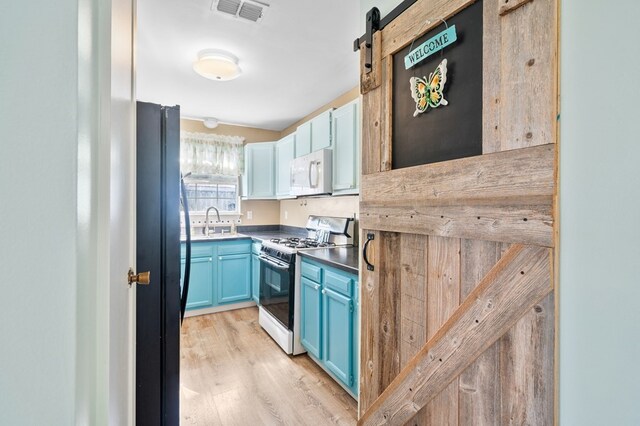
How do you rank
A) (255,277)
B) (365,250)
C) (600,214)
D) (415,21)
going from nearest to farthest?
1. (600,214)
2. (415,21)
3. (365,250)
4. (255,277)

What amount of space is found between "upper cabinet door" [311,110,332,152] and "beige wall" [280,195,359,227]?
0.61 meters

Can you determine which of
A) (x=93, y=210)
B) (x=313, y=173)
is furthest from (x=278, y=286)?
(x=93, y=210)

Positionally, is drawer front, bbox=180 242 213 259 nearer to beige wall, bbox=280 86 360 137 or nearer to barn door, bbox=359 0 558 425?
beige wall, bbox=280 86 360 137

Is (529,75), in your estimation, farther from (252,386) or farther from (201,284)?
(201,284)

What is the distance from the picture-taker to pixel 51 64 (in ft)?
1.17

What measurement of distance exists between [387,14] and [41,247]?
1523mm

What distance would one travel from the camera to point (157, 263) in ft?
4.55

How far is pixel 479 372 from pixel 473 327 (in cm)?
15

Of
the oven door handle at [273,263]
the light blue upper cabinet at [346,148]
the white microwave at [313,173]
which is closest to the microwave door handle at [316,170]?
the white microwave at [313,173]

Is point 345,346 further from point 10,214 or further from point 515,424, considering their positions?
point 10,214

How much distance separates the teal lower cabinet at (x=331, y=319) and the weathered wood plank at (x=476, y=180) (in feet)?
3.00

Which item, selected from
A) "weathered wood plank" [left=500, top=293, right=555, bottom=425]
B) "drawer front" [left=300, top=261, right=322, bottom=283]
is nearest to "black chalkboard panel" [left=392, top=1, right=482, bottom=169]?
"weathered wood plank" [left=500, top=293, right=555, bottom=425]

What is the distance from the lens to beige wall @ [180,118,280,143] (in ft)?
13.3

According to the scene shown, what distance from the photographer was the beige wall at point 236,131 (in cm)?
404
